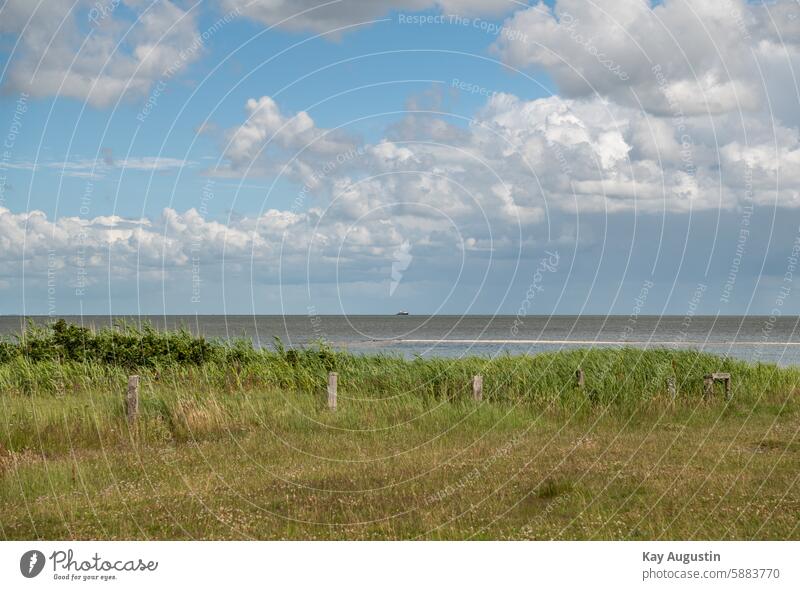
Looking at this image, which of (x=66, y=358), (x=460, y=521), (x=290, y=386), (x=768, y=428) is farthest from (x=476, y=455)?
(x=66, y=358)

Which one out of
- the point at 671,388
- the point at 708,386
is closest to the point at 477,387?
the point at 671,388

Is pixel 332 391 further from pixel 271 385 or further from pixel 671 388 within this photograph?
pixel 671 388

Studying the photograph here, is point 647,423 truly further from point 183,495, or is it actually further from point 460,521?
point 183,495

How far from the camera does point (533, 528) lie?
10.7 m

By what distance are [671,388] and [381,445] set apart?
1052 cm

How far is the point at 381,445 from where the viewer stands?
57.7 feet

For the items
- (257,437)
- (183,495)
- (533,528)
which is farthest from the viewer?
(257,437)

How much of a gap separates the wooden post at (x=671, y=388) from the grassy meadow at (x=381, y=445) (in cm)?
21

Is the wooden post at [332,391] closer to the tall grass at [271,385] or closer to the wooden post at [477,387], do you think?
the tall grass at [271,385]

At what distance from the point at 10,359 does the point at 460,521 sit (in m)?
23.7

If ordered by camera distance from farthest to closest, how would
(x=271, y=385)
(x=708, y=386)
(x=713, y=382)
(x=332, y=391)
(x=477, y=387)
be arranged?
(x=271, y=385) < (x=713, y=382) < (x=708, y=386) < (x=477, y=387) < (x=332, y=391)

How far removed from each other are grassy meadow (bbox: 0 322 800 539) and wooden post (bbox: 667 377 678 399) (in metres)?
0.21

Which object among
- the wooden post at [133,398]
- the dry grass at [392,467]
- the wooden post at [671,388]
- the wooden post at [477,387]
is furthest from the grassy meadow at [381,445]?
the wooden post at [133,398]
